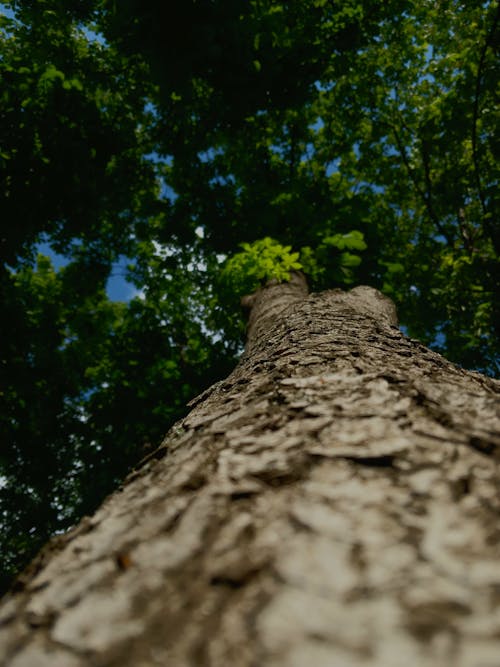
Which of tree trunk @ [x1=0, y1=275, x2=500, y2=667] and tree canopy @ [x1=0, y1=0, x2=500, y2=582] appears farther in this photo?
tree canopy @ [x1=0, y1=0, x2=500, y2=582]

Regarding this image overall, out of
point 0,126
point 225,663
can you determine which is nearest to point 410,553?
point 225,663

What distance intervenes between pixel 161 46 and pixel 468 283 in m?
6.38

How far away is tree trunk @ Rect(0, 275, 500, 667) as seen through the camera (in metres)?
0.57

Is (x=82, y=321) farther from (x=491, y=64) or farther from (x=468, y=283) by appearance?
(x=491, y=64)

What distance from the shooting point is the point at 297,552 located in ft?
2.35

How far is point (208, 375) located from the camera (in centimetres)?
891

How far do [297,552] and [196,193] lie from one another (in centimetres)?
946

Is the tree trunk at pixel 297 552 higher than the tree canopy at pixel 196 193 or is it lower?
lower

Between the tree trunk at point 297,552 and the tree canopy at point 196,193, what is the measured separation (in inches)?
148

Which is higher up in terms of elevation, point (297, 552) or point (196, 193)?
point (196, 193)

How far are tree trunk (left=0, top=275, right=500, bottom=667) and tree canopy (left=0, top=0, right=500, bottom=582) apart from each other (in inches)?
148

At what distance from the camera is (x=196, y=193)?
9.08 m

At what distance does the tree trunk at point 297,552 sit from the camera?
0.57m

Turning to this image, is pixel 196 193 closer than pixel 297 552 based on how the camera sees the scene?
No
